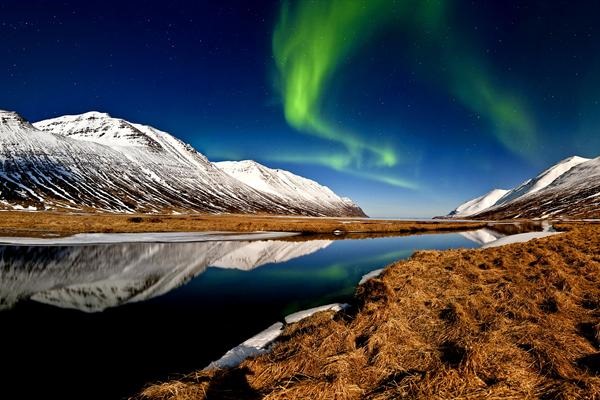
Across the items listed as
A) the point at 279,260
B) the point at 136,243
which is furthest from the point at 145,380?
the point at 136,243

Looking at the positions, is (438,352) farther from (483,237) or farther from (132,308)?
(483,237)

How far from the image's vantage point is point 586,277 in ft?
51.5

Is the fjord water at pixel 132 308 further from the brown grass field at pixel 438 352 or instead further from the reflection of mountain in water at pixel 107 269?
the brown grass field at pixel 438 352

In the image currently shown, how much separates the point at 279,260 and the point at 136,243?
21597 millimetres

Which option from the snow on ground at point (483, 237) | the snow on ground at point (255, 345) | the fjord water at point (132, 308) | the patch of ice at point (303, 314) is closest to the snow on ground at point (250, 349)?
the snow on ground at point (255, 345)

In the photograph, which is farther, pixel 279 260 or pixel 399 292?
pixel 279 260

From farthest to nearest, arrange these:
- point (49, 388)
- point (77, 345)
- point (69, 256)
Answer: point (69, 256) → point (77, 345) → point (49, 388)

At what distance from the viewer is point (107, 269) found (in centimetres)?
2595

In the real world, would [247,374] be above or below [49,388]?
above

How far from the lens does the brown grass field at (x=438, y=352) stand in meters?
6.42

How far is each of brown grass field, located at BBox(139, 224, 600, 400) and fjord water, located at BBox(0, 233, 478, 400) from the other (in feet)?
10.2

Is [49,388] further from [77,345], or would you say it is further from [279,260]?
[279,260]

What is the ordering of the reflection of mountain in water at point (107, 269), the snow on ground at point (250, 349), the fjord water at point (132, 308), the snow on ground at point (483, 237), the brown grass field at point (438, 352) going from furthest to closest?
the snow on ground at point (483, 237), the reflection of mountain in water at point (107, 269), the snow on ground at point (250, 349), the fjord water at point (132, 308), the brown grass field at point (438, 352)

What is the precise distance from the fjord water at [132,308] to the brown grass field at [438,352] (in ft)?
10.2
